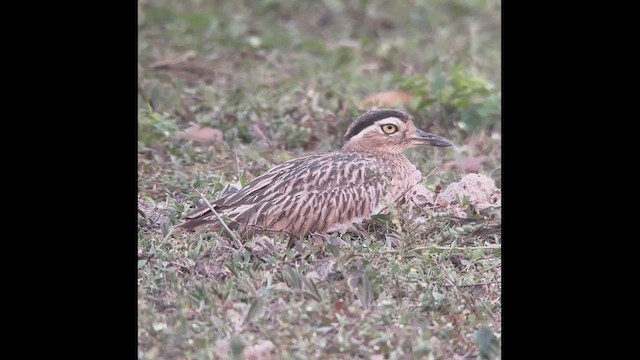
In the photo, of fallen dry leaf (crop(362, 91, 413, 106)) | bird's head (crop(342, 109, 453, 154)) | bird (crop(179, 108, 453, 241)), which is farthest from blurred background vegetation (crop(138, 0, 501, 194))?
bird (crop(179, 108, 453, 241))

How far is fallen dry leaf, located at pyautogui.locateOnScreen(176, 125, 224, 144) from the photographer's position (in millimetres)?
9867

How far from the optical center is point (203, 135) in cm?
991

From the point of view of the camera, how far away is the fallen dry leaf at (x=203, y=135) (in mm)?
9867

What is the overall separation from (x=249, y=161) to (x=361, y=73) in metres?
2.87

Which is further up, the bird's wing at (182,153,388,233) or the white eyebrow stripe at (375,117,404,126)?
the white eyebrow stripe at (375,117,404,126)

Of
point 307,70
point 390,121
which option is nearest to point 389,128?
point 390,121

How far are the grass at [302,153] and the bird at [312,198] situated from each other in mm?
147

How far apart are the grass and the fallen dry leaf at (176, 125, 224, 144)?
0.22 ft

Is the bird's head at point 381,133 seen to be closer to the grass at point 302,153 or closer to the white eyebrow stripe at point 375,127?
the white eyebrow stripe at point 375,127

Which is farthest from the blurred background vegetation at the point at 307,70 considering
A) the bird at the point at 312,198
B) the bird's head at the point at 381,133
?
the bird at the point at 312,198

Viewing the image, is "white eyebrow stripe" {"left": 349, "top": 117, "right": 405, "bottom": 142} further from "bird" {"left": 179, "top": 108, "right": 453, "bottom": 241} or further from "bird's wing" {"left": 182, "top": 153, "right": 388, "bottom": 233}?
"bird's wing" {"left": 182, "top": 153, "right": 388, "bottom": 233}

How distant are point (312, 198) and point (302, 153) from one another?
2207 millimetres

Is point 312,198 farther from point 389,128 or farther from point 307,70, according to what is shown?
point 307,70

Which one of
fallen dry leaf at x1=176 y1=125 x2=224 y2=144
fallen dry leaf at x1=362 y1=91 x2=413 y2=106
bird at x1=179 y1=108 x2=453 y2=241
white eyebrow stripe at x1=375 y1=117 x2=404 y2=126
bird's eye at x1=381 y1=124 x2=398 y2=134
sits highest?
white eyebrow stripe at x1=375 y1=117 x2=404 y2=126
